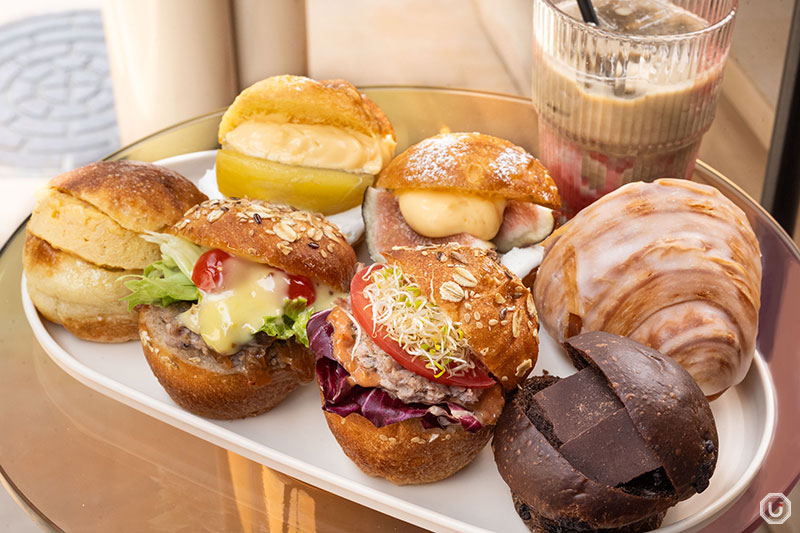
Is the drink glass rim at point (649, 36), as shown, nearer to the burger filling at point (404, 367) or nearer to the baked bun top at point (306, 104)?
the baked bun top at point (306, 104)

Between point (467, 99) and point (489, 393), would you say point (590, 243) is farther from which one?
point (467, 99)

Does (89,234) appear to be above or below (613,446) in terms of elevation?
above

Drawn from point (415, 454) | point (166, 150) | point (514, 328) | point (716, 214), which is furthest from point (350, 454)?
point (166, 150)

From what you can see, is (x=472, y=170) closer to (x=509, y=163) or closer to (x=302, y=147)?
(x=509, y=163)

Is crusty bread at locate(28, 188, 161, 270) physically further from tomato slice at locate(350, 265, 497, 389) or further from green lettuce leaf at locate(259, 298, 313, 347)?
tomato slice at locate(350, 265, 497, 389)

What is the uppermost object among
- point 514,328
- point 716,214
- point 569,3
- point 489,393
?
point 569,3

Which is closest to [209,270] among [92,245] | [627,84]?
[92,245]
